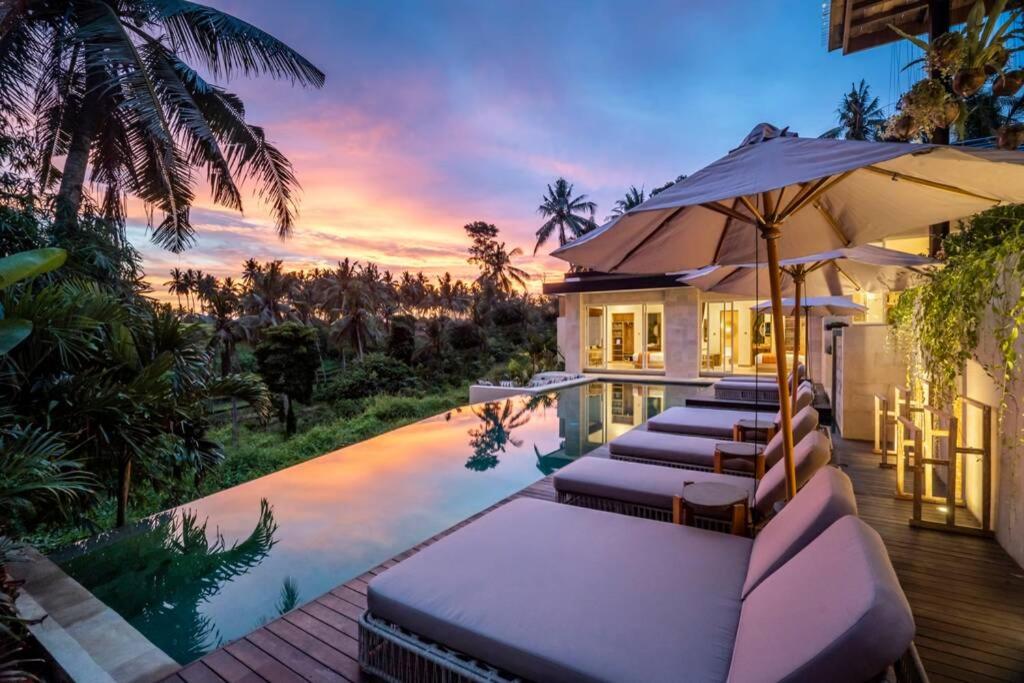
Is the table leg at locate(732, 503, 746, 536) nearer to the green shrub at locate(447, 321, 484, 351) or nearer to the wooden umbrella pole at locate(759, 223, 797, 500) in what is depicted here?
the wooden umbrella pole at locate(759, 223, 797, 500)

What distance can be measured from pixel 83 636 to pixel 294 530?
212 centimetres

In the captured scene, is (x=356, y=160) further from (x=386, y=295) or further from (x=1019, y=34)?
(x=386, y=295)

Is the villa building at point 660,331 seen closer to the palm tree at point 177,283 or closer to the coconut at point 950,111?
the coconut at point 950,111

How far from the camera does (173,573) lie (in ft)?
13.4

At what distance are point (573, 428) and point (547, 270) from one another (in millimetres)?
27614

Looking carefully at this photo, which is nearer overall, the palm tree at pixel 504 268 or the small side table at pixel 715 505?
the small side table at pixel 715 505

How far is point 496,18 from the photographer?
11.0 metres

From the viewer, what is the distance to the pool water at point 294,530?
3.57m

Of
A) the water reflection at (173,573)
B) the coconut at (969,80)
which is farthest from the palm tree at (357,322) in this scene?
the coconut at (969,80)

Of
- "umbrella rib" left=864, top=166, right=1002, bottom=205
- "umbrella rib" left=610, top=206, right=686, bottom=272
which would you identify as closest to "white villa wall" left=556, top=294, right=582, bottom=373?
"umbrella rib" left=610, top=206, right=686, bottom=272

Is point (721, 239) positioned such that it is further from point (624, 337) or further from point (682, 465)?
point (624, 337)

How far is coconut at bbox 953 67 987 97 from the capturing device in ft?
9.80

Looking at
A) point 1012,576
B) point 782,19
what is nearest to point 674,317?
point 782,19

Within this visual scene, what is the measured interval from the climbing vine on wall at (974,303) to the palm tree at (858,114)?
30753 millimetres
